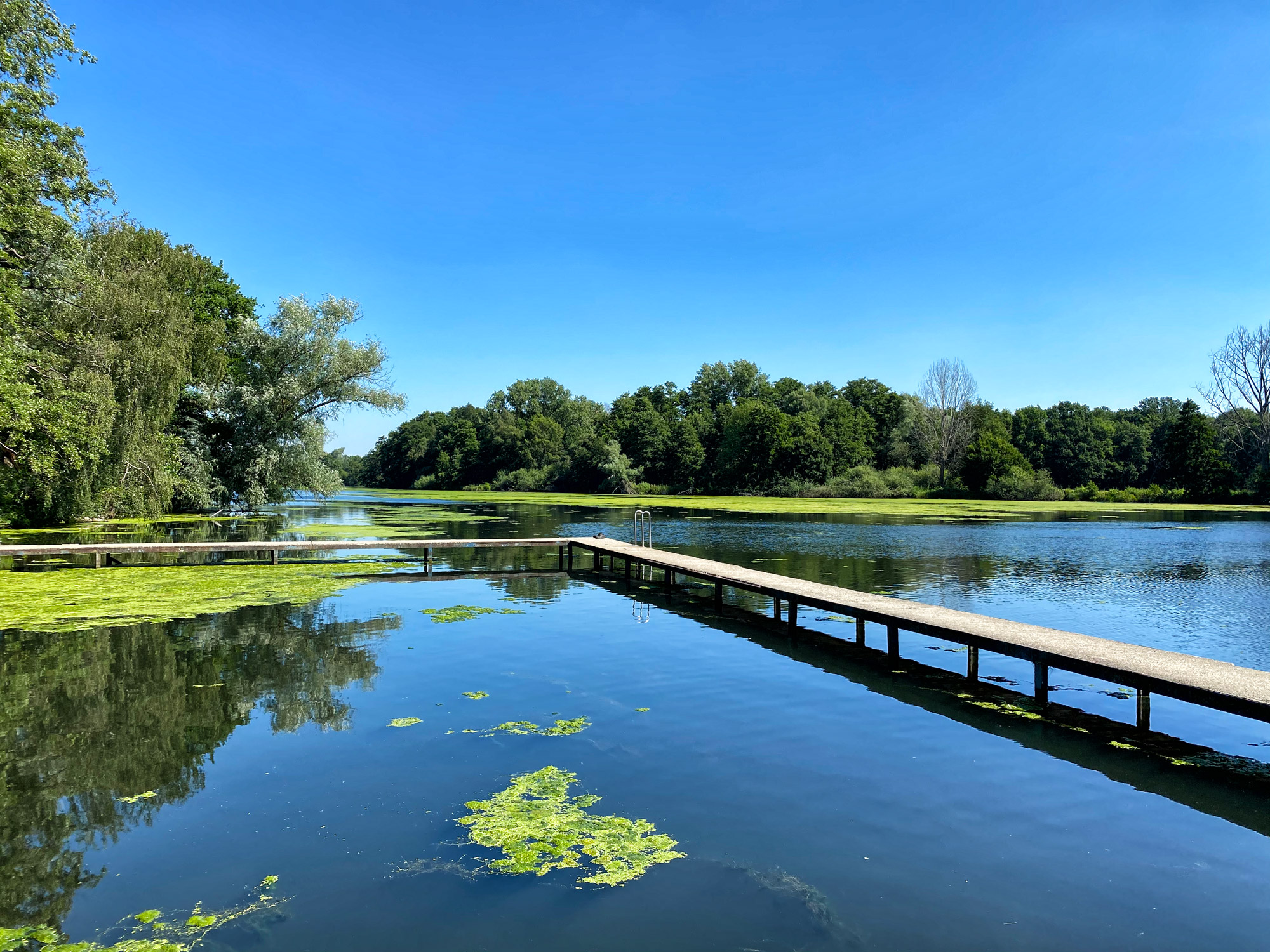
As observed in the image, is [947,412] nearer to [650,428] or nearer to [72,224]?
[650,428]

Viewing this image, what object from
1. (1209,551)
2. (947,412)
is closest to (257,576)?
(1209,551)

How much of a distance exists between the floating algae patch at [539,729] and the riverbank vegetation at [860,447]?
63101 millimetres

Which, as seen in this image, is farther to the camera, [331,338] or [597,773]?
[331,338]

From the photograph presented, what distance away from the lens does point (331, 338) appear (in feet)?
→ 112

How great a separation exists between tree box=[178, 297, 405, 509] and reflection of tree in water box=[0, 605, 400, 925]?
23.1 m

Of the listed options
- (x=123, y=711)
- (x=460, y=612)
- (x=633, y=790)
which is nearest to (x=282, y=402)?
(x=460, y=612)

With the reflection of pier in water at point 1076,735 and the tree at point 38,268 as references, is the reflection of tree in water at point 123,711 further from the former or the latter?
the tree at point 38,268

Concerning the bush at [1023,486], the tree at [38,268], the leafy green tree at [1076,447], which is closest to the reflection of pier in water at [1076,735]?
the tree at [38,268]

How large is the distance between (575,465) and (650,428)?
353 inches

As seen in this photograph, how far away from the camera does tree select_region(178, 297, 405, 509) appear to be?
107 ft

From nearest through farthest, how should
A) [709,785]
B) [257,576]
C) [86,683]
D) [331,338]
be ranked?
[709,785]
[86,683]
[257,576]
[331,338]

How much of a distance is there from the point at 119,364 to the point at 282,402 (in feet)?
38.5

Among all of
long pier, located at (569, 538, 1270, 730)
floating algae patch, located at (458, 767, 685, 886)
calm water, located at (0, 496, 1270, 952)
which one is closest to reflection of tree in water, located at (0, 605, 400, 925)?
calm water, located at (0, 496, 1270, 952)

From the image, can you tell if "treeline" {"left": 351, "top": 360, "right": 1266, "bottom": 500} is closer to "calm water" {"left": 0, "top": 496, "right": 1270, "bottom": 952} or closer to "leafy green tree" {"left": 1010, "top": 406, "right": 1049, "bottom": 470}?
"leafy green tree" {"left": 1010, "top": 406, "right": 1049, "bottom": 470}
